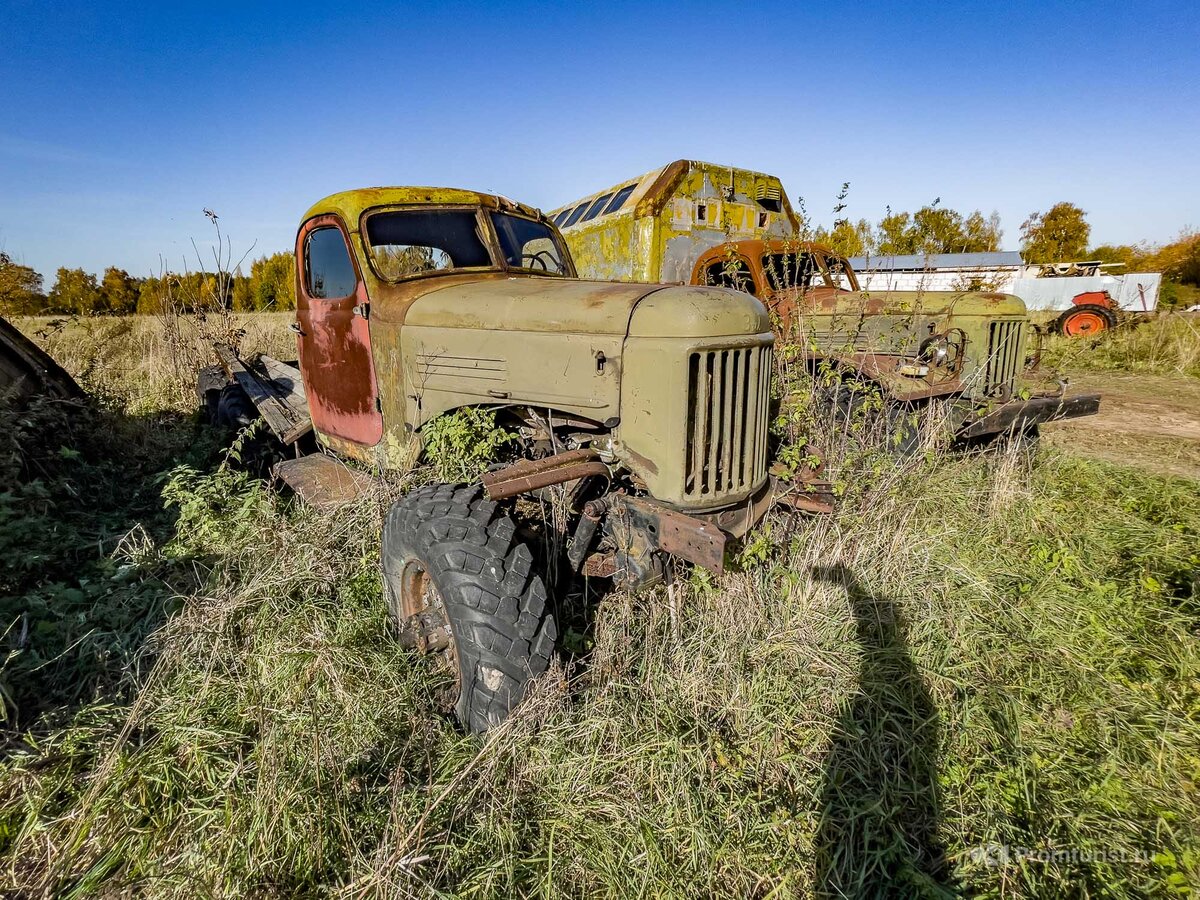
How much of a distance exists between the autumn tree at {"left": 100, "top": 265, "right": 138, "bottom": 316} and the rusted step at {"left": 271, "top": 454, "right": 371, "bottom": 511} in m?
18.5

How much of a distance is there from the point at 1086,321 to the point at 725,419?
15540 millimetres

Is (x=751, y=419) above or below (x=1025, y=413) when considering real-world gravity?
above

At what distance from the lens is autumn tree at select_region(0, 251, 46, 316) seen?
22.5 ft

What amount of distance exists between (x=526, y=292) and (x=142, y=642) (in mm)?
2338

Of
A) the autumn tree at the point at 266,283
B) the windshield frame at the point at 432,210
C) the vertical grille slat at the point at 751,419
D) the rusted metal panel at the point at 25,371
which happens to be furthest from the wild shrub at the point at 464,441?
the autumn tree at the point at 266,283

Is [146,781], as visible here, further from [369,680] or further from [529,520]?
[529,520]

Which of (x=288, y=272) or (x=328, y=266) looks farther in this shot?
(x=288, y=272)

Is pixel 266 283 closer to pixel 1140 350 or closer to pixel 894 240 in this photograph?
pixel 894 240

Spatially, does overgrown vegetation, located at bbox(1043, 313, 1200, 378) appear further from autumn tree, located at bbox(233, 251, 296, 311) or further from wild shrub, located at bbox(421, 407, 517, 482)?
autumn tree, located at bbox(233, 251, 296, 311)

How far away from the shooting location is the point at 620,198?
302 inches

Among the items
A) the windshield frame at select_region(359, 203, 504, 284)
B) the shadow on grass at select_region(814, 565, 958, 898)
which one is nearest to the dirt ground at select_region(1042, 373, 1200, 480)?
the shadow on grass at select_region(814, 565, 958, 898)

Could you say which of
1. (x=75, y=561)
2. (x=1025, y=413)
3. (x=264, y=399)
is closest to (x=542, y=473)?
(x=75, y=561)

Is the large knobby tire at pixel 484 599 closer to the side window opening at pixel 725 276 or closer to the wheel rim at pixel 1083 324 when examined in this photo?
the side window opening at pixel 725 276

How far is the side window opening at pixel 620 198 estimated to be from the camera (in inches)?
295
